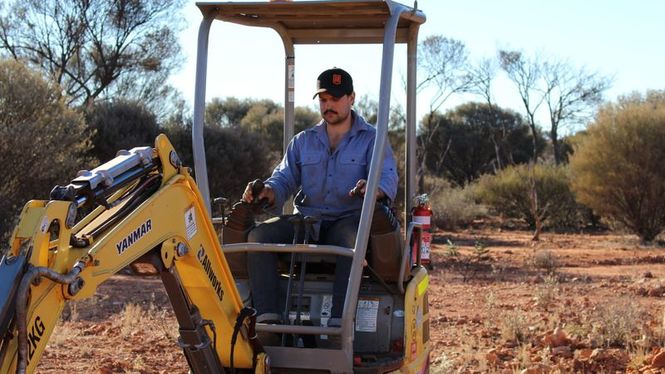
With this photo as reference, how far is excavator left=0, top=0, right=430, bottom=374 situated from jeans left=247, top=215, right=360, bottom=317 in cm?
10

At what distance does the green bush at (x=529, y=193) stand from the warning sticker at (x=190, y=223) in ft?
74.7

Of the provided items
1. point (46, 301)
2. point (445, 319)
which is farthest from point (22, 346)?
point (445, 319)

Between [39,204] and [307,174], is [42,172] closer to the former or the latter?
[307,174]

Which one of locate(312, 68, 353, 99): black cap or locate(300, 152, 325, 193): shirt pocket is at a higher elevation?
locate(312, 68, 353, 99): black cap

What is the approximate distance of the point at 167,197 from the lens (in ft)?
A: 13.8

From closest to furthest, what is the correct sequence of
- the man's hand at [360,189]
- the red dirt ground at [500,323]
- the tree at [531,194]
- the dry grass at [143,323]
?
1. the man's hand at [360,189]
2. the red dirt ground at [500,323]
3. the dry grass at [143,323]
4. the tree at [531,194]

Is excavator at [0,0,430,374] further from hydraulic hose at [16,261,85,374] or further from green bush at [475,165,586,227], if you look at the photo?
green bush at [475,165,586,227]

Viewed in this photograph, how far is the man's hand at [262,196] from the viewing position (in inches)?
221

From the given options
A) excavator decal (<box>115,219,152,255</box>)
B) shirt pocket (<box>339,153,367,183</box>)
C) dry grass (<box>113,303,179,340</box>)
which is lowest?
dry grass (<box>113,303,179,340</box>)

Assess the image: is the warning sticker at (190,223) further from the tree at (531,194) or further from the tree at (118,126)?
the tree at (531,194)

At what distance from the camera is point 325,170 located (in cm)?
589

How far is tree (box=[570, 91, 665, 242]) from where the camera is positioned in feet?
72.9

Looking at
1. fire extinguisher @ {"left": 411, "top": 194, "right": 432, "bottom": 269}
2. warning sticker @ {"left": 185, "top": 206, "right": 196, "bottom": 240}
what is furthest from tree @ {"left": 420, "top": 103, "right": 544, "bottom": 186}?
warning sticker @ {"left": 185, "top": 206, "right": 196, "bottom": 240}

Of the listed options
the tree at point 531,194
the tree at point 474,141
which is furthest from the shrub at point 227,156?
the tree at point 474,141
